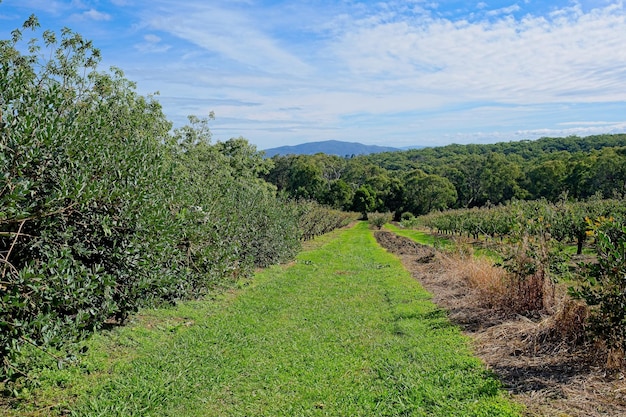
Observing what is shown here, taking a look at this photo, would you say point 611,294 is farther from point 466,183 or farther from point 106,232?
point 466,183

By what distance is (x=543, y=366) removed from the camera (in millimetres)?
5586

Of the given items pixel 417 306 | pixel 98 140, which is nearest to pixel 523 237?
pixel 417 306

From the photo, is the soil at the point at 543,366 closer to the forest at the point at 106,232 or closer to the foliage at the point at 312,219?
the forest at the point at 106,232

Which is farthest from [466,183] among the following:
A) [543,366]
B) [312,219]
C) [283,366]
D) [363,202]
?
[283,366]

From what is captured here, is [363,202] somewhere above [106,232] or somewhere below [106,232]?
below

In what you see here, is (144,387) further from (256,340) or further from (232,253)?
(232,253)

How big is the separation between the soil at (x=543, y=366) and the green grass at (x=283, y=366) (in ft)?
0.92

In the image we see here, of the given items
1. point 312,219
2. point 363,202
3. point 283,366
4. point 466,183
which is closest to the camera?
point 283,366

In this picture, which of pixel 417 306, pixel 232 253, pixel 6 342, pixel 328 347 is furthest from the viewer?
pixel 232 253

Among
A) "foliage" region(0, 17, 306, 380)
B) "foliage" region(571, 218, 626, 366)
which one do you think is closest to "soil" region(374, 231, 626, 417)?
"foliage" region(571, 218, 626, 366)

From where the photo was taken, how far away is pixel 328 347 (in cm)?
726

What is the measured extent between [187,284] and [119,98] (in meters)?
8.76

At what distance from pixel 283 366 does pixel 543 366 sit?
3629mm

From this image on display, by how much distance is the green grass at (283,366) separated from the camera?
497 centimetres
